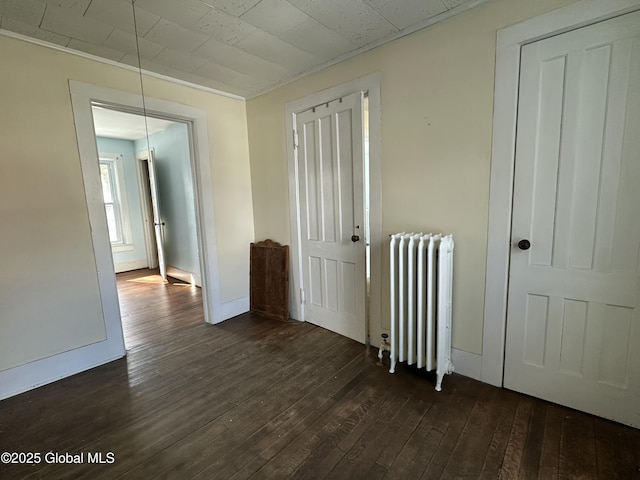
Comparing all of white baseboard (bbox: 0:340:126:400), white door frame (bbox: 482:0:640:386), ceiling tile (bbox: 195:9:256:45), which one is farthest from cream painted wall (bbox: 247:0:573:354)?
white baseboard (bbox: 0:340:126:400)

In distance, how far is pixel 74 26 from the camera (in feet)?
6.07

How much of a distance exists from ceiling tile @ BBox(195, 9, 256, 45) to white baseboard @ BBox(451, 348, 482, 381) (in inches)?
104

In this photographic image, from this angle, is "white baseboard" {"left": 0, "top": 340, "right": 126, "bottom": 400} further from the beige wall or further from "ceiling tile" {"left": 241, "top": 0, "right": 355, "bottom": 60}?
"ceiling tile" {"left": 241, "top": 0, "right": 355, "bottom": 60}

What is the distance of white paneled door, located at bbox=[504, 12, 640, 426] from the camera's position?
Result: 1456 millimetres

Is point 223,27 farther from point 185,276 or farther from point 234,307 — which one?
point 185,276

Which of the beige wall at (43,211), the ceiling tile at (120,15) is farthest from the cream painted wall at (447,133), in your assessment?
the beige wall at (43,211)

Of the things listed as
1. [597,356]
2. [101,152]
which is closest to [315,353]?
[597,356]

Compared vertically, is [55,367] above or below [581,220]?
below

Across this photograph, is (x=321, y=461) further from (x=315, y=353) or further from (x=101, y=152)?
(x=101, y=152)

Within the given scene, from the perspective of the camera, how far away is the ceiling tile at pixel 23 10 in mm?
1626

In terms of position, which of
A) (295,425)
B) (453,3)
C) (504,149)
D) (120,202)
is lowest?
(295,425)

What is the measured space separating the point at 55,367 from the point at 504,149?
3455 mm

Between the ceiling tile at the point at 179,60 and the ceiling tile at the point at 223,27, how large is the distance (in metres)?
0.40

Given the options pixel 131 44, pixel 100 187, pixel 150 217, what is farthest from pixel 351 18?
pixel 150 217
